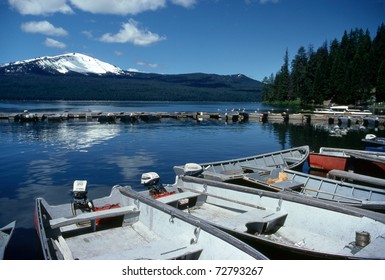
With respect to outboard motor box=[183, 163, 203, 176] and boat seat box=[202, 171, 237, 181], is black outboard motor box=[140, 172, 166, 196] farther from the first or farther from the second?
boat seat box=[202, 171, 237, 181]

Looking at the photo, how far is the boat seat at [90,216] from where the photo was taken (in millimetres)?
8898

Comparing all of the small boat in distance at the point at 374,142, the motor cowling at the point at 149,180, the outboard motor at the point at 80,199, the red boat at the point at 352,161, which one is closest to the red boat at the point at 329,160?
the red boat at the point at 352,161

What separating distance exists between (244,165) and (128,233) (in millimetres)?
10230

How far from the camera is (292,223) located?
32.7 ft

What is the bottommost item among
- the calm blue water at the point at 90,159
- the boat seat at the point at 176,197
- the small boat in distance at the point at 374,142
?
the calm blue water at the point at 90,159

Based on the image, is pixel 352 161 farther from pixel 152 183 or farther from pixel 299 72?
pixel 299 72

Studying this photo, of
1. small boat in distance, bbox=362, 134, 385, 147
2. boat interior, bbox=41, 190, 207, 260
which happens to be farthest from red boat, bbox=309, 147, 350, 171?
boat interior, bbox=41, 190, 207, 260

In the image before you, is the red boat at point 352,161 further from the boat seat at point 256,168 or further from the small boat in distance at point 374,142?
the small boat in distance at point 374,142

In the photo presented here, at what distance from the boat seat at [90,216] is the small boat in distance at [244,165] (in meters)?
4.45

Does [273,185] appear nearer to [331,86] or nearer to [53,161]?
[53,161]

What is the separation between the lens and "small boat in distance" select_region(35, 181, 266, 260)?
7.10 meters

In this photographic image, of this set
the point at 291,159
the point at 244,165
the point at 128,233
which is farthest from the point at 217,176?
the point at 291,159

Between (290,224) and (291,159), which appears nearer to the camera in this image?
(290,224)
